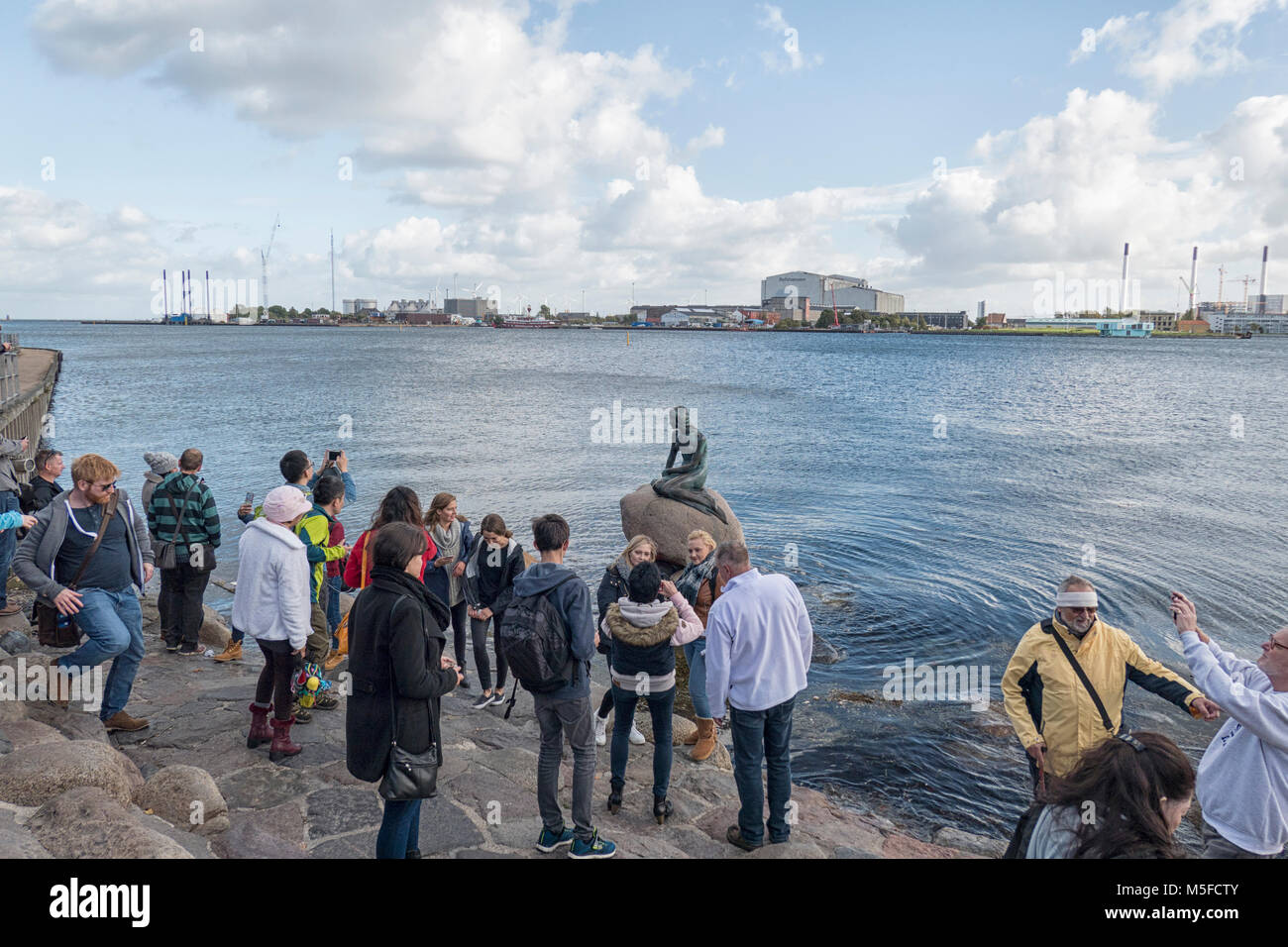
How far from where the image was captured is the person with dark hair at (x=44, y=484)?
8.32 m

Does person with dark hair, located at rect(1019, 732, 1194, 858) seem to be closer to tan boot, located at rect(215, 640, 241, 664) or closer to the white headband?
the white headband

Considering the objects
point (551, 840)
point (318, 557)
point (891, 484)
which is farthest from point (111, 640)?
point (891, 484)

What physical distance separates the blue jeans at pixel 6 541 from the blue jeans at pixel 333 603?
3665 mm

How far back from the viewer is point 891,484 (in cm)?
2655

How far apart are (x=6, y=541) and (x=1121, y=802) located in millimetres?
10878

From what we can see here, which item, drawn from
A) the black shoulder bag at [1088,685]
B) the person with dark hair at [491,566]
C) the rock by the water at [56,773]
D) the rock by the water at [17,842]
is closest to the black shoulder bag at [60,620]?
the rock by the water at [56,773]

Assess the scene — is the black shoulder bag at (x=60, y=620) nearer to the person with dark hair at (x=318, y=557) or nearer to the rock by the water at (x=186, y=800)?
the person with dark hair at (x=318, y=557)

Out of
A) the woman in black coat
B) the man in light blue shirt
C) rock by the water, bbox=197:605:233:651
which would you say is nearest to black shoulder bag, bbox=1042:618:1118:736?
the man in light blue shirt

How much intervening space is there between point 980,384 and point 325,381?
182 ft

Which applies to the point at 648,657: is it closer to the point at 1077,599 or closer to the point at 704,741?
the point at 704,741

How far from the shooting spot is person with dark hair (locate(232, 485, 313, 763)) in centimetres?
584

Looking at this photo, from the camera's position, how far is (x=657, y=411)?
165ft
